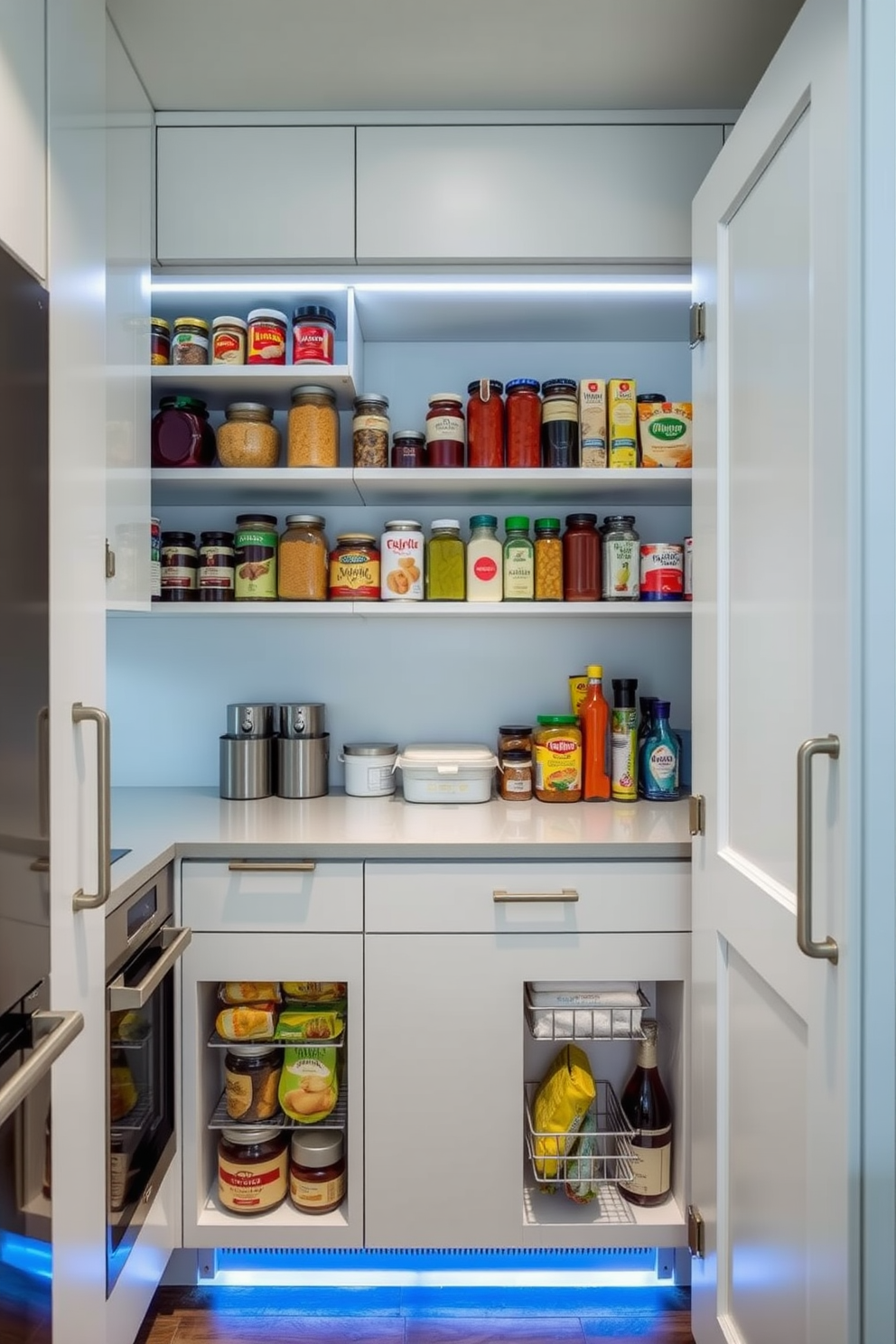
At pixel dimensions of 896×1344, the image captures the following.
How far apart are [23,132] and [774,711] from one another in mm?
1205

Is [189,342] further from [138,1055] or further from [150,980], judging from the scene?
[138,1055]

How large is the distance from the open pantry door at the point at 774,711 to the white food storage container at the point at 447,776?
56 cm

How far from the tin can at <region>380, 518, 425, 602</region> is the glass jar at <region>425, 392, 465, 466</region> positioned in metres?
0.16

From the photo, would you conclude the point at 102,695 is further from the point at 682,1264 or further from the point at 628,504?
the point at 682,1264

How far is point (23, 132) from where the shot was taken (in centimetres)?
98

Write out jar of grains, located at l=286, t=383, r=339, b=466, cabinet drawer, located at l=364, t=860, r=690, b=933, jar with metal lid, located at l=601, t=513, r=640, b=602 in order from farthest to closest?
jar with metal lid, located at l=601, t=513, r=640, b=602 < jar of grains, located at l=286, t=383, r=339, b=466 < cabinet drawer, located at l=364, t=860, r=690, b=933

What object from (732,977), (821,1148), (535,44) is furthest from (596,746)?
(535,44)

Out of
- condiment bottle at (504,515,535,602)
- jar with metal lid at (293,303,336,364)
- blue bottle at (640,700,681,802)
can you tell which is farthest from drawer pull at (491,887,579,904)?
jar with metal lid at (293,303,336,364)

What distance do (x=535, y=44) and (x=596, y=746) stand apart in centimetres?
145

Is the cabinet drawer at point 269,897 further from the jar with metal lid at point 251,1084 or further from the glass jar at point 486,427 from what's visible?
the glass jar at point 486,427

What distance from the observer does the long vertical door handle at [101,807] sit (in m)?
1.11

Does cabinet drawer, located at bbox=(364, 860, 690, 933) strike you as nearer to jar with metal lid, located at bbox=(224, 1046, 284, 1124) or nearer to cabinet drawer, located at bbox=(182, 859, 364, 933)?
cabinet drawer, located at bbox=(182, 859, 364, 933)

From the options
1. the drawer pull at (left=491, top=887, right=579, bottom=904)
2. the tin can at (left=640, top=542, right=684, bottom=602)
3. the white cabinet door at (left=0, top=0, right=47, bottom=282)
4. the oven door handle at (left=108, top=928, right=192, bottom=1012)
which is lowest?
the oven door handle at (left=108, top=928, right=192, bottom=1012)

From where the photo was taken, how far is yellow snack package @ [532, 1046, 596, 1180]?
1659 mm
